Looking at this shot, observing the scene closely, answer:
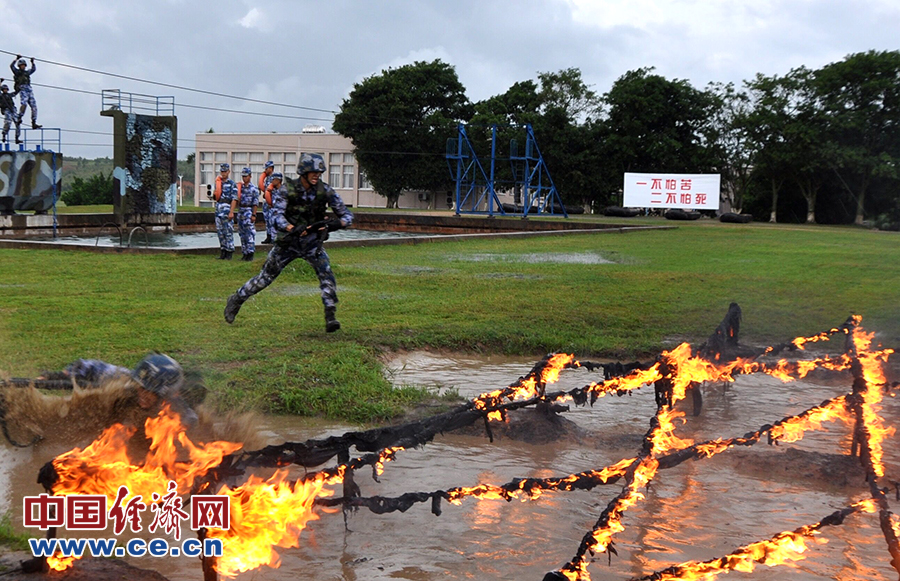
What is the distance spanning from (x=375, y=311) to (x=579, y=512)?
20.5ft

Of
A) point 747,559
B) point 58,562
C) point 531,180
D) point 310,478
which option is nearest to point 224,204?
point 310,478

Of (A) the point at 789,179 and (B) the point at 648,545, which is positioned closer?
(B) the point at 648,545

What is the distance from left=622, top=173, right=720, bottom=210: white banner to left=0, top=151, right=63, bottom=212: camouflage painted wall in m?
34.5

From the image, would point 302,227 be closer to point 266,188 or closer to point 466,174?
point 266,188

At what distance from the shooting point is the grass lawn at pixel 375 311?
7316mm

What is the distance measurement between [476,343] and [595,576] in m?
5.25

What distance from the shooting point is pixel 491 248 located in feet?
74.6

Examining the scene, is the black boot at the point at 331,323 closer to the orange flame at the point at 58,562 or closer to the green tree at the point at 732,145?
the orange flame at the point at 58,562

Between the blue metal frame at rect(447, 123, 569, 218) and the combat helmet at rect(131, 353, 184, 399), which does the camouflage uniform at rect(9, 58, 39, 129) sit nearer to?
the blue metal frame at rect(447, 123, 569, 218)

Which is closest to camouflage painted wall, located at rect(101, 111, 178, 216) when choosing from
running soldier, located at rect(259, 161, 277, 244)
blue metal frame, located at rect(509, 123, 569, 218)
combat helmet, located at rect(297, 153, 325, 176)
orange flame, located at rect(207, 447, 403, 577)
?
running soldier, located at rect(259, 161, 277, 244)

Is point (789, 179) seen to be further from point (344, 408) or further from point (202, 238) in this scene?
point (344, 408)

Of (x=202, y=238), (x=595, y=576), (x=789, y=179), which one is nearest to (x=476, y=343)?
(x=595, y=576)

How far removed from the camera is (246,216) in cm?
1683

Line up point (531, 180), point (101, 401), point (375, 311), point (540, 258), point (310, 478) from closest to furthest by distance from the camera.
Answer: point (310, 478) → point (101, 401) → point (375, 311) → point (540, 258) → point (531, 180)
